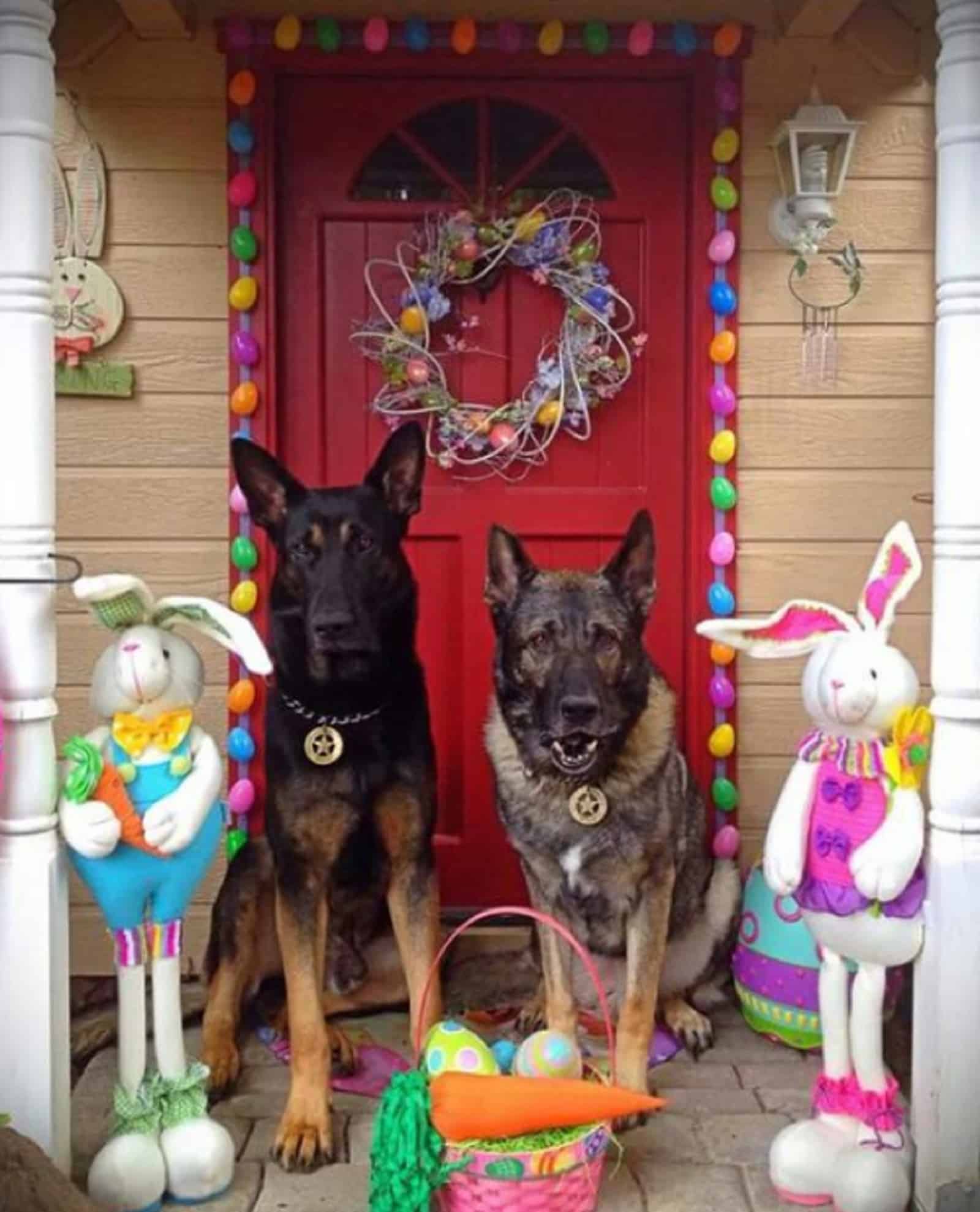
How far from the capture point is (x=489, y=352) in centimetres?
436

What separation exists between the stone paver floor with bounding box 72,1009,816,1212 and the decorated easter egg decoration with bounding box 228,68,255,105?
2.58 m

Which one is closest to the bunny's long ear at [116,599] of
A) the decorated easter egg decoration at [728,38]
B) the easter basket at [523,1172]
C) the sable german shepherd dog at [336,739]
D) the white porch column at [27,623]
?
the white porch column at [27,623]

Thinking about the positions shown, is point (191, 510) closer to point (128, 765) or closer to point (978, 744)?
point (128, 765)

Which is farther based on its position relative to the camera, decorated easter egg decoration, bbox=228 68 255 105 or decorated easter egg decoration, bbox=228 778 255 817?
decorated easter egg decoration, bbox=228 778 255 817

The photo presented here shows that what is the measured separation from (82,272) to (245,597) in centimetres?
103

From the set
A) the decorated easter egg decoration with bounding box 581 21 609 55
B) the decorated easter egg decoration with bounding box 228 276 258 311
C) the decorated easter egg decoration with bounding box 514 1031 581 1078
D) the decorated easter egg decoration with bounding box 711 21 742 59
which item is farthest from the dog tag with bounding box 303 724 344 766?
the decorated easter egg decoration with bounding box 711 21 742 59

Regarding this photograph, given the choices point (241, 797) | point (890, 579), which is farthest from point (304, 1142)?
point (890, 579)

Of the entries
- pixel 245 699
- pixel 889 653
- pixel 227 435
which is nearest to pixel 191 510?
pixel 227 435

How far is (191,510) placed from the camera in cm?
431

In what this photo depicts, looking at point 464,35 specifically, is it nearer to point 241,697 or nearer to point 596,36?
point 596,36

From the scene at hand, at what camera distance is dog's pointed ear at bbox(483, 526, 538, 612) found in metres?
3.46

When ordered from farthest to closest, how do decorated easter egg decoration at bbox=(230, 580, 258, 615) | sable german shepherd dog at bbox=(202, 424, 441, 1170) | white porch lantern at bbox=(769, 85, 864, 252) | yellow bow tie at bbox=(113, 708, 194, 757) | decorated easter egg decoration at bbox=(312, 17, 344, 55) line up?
decorated easter egg decoration at bbox=(230, 580, 258, 615) → decorated easter egg decoration at bbox=(312, 17, 344, 55) → white porch lantern at bbox=(769, 85, 864, 252) → sable german shepherd dog at bbox=(202, 424, 441, 1170) → yellow bow tie at bbox=(113, 708, 194, 757)

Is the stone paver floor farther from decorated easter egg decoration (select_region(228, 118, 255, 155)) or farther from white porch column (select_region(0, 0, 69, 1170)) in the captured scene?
decorated easter egg decoration (select_region(228, 118, 255, 155))

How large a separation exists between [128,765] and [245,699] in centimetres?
138
